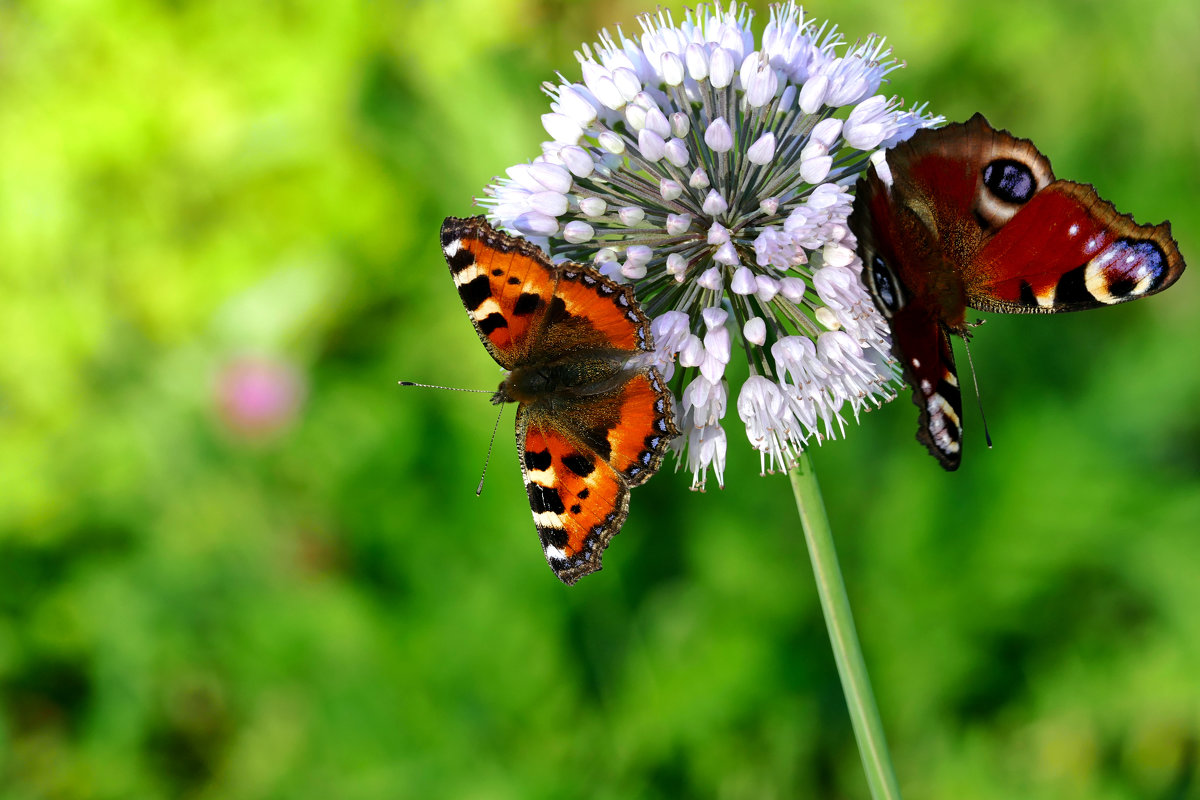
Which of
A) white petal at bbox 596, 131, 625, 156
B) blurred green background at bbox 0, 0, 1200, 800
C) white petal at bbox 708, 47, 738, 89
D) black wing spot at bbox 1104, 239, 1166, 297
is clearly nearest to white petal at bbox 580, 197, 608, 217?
white petal at bbox 596, 131, 625, 156

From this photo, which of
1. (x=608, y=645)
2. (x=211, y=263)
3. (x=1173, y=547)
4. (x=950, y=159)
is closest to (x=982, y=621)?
(x=1173, y=547)

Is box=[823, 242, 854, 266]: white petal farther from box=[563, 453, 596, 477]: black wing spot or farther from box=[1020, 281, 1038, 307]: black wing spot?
box=[563, 453, 596, 477]: black wing spot

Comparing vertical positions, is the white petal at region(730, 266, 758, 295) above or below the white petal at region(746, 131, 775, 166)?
below

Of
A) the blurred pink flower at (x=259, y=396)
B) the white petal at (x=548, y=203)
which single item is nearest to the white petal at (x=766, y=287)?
the white petal at (x=548, y=203)

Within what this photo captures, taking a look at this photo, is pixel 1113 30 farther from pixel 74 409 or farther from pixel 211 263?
pixel 74 409

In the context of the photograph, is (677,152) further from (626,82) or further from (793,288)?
(793,288)

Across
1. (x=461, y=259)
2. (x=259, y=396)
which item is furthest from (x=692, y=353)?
(x=259, y=396)

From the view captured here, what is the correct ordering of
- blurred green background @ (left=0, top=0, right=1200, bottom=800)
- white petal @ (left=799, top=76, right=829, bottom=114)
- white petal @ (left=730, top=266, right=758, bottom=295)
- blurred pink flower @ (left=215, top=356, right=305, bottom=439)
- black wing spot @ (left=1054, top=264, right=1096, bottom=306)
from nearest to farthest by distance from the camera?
black wing spot @ (left=1054, top=264, right=1096, bottom=306), white petal @ (left=730, top=266, right=758, bottom=295), white petal @ (left=799, top=76, right=829, bottom=114), blurred green background @ (left=0, top=0, right=1200, bottom=800), blurred pink flower @ (left=215, top=356, right=305, bottom=439)

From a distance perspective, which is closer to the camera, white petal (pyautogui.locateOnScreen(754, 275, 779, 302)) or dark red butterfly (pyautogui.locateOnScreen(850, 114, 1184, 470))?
dark red butterfly (pyautogui.locateOnScreen(850, 114, 1184, 470))
